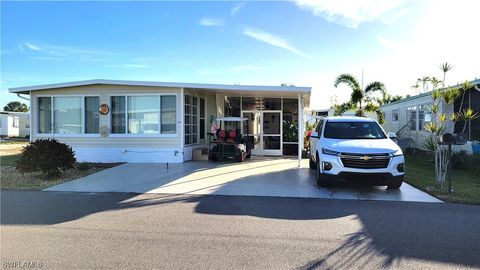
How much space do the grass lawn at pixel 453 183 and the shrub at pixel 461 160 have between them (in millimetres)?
382

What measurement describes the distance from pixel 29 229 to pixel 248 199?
3.89 m

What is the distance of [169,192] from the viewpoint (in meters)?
8.33

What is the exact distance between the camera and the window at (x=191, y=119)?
14.4 m

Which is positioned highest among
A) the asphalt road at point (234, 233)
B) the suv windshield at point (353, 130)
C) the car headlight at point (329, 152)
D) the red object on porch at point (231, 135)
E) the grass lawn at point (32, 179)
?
the suv windshield at point (353, 130)

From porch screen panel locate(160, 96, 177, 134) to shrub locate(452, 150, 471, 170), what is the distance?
32.6 ft

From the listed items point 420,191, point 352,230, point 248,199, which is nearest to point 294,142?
point 420,191

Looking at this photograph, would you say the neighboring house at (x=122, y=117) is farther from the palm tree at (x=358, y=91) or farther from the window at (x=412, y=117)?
the palm tree at (x=358, y=91)

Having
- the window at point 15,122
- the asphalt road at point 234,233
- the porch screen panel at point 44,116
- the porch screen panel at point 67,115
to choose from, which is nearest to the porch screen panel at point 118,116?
the porch screen panel at point 67,115

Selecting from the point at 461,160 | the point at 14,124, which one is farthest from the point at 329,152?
the point at 14,124

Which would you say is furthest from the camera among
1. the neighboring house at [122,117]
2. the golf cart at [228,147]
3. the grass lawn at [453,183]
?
the golf cart at [228,147]

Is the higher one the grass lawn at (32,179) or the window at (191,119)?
the window at (191,119)

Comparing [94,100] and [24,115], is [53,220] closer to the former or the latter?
[94,100]

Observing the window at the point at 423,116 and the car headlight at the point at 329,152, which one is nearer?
the car headlight at the point at 329,152

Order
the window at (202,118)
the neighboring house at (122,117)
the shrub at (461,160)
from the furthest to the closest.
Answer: the window at (202,118) → the neighboring house at (122,117) → the shrub at (461,160)
